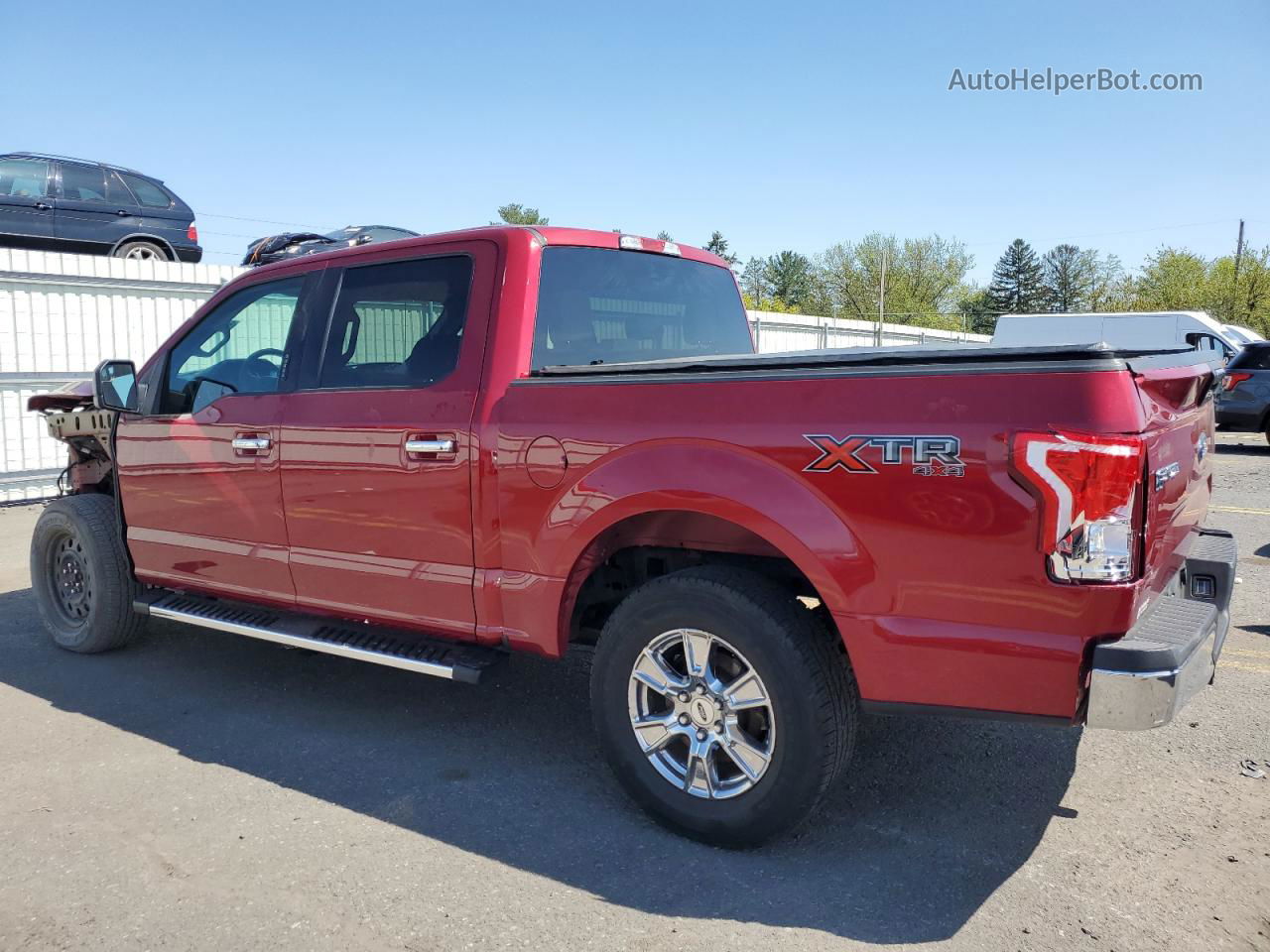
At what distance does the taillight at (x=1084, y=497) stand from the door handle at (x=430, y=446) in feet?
6.47

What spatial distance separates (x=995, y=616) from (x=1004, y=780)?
1.34 m

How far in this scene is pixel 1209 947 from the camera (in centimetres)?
254

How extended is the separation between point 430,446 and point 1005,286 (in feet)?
323

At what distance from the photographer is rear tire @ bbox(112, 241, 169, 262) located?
1320 cm

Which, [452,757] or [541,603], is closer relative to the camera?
[541,603]

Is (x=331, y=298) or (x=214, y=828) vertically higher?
(x=331, y=298)

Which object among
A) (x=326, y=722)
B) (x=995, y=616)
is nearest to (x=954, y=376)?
(x=995, y=616)

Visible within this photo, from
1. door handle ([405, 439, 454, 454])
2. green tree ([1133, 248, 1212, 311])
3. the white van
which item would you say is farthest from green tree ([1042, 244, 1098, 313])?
door handle ([405, 439, 454, 454])

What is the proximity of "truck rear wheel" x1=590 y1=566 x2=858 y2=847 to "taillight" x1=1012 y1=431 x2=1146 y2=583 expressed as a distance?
2.60 ft

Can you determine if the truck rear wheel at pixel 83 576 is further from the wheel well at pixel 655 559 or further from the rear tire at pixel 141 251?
the rear tire at pixel 141 251

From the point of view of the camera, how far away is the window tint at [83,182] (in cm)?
1260

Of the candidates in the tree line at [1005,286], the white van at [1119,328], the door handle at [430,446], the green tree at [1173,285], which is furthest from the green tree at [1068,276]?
the door handle at [430,446]

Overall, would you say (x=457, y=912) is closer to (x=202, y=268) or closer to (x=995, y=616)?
(x=995, y=616)

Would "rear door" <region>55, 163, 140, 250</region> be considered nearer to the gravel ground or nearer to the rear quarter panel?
the gravel ground
